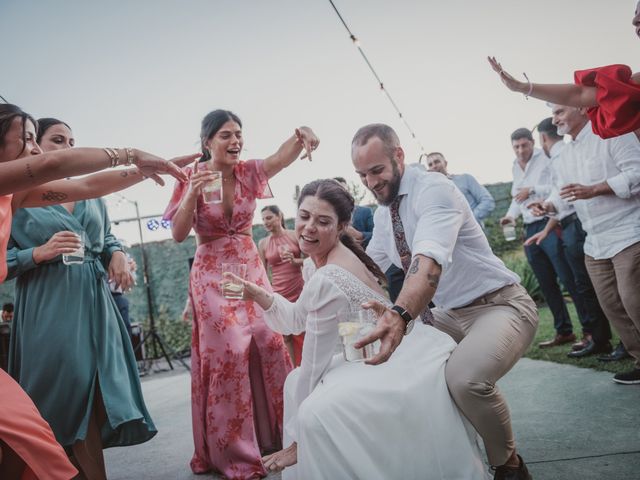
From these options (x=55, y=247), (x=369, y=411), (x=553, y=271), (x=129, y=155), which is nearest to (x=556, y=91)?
(x=369, y=411)

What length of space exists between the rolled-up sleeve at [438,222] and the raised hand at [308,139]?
2.82ft

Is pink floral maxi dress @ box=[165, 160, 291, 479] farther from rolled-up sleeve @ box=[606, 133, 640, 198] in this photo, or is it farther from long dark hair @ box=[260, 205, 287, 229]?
long dark hair @ box=[260, 205, 287, 229]

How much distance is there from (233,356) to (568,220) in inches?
137

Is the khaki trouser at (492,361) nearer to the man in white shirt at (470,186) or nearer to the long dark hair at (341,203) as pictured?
the long dark hair at (341,203)

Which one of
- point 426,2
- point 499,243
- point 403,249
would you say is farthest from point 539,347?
point 499,243

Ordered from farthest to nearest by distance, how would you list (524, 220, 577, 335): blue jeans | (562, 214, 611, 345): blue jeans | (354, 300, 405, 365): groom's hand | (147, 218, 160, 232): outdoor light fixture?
(147, 218, 160, 232): outdoor light fixture
(524, 220, 577, 335): blue jeans
(562, 214, 611, 345): blue jeans
(354, 300, 405, 365): groom's hand

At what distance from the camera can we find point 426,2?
6570 millimetres

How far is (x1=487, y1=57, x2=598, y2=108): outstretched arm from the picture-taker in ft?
6.50

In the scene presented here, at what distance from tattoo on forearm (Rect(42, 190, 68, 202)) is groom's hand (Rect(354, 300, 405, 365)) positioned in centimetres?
172

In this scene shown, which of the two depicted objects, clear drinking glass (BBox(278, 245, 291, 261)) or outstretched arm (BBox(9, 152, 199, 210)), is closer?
outstretched arm (BBox(9, 152, 199, 210))

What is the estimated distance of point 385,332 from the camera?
1.39 meters

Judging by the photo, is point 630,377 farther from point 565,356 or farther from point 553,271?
point 553,271

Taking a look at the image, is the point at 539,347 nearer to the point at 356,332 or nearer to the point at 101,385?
the point at 356,332

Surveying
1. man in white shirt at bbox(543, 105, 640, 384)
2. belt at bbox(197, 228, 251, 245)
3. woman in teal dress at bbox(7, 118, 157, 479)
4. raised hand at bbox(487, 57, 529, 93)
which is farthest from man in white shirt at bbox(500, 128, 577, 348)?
woman in teal dress at bbox(7, 118, 157, 479)
